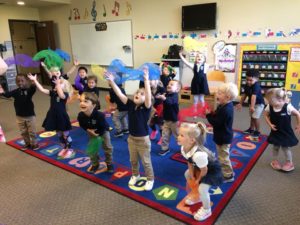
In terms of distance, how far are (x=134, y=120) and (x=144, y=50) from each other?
14.9ft

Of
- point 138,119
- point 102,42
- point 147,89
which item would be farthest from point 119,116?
point 102,42

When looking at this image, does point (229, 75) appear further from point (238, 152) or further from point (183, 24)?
point (238, 152)

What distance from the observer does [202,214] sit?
1.93m

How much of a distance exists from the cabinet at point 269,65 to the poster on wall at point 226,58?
222mm

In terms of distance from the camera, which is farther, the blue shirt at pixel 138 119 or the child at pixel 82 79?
the child at pixel 82 79

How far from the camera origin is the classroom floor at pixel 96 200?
199 centimetres

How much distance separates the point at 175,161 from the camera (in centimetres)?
290

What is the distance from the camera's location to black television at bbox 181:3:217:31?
523 centimetres

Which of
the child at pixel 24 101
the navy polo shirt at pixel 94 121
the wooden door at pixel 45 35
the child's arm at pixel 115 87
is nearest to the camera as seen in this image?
the child's arm at pixel 115 87

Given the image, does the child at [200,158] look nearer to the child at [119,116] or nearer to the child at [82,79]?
the child at [119,116]

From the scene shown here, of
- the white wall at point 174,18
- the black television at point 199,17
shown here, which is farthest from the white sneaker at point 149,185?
the black television at point 199,17

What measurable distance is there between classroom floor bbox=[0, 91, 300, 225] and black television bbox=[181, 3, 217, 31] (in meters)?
3.36

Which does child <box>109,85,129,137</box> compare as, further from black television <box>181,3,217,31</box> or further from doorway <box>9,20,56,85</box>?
doorway <box>9,20,56,85</box>

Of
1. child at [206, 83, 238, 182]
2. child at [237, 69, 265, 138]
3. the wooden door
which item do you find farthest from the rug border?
the wooden door
